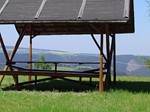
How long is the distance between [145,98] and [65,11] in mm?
3897

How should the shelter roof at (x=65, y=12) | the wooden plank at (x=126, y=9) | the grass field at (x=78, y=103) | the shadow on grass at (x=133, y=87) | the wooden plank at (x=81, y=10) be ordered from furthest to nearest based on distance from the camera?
the shadow on grass at (x=133, y=87) < the wooden plank at (x=81, y=10) < the shelter roof at (x=65, y=12) < the wooden plank at (x=126, y=9) < the grass field at (x=78, y=103)

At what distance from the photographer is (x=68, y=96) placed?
460 inches

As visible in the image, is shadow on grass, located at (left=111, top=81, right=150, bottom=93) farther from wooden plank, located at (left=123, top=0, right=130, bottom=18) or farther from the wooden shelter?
wooden plank, located at (left=123, top=0, right=130, bottom=18)

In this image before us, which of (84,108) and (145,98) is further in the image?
(145,98)

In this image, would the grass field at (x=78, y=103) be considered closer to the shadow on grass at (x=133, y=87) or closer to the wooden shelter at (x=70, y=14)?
the wooden shelter at (x=70, y=14)

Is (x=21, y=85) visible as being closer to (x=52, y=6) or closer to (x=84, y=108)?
(x=52, y=6)

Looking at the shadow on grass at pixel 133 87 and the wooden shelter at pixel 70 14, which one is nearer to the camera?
the wooden shelter at pixel 70 14

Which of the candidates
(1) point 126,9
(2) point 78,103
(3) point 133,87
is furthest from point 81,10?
(3) point 133,87

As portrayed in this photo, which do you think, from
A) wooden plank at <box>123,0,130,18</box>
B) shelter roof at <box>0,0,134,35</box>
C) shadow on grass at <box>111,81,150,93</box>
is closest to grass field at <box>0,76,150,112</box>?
shadow on grass at <box>111,81,150,93</box>

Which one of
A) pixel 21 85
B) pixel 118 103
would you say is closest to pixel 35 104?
pixel 118 103

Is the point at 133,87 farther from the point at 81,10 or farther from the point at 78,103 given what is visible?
the point at 78,103

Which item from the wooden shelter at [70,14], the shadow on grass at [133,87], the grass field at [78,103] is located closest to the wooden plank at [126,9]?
the wooden shelter at [70,14]

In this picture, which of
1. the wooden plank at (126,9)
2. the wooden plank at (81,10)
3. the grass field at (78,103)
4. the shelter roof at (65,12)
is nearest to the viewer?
the grass field at (78,103)

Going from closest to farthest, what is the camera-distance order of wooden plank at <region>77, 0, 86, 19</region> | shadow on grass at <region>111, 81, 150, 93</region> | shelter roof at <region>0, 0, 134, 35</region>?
1. shelter roof at <region>0, 0, 134, 35</region>
2. wooden plank at <region>77, 0, 86, 19</region>
3. shadow on grass at <region>111, 81, 150, 93</region>
